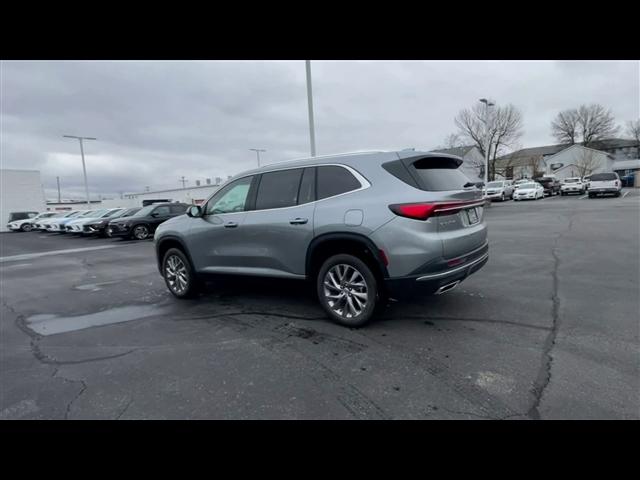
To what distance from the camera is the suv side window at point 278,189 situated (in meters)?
4.25

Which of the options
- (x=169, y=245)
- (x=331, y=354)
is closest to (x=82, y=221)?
(x=169, y=245)

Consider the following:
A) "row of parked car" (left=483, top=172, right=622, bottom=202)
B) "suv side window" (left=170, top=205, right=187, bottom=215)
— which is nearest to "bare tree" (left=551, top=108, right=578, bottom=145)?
"row of parked car" (left=483, top=172, right=622, bottom=202)

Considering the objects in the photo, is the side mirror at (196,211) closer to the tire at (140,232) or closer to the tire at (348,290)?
the tire at (348,290)

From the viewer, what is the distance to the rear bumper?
342 cm

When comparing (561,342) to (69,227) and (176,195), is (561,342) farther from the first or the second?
(176,195)

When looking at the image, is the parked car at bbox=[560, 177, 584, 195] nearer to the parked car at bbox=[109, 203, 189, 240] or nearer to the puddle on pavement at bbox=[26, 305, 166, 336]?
the parked car at bbox=[109, 203, 189, 240]

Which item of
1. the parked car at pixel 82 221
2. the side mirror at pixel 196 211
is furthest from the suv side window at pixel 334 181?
the parked car at pixel 82 221

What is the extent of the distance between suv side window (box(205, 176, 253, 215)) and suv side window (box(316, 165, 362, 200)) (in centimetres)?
121

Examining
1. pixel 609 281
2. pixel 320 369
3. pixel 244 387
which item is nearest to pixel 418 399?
pixel 320 369

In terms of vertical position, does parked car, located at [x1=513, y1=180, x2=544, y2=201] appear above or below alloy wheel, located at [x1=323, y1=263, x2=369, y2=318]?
above

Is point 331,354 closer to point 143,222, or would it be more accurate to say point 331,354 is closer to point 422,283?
point 422,283

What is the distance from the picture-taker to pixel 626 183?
49438mm

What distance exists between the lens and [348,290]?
387 centimetres

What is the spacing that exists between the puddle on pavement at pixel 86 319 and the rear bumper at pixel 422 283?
3.53m
